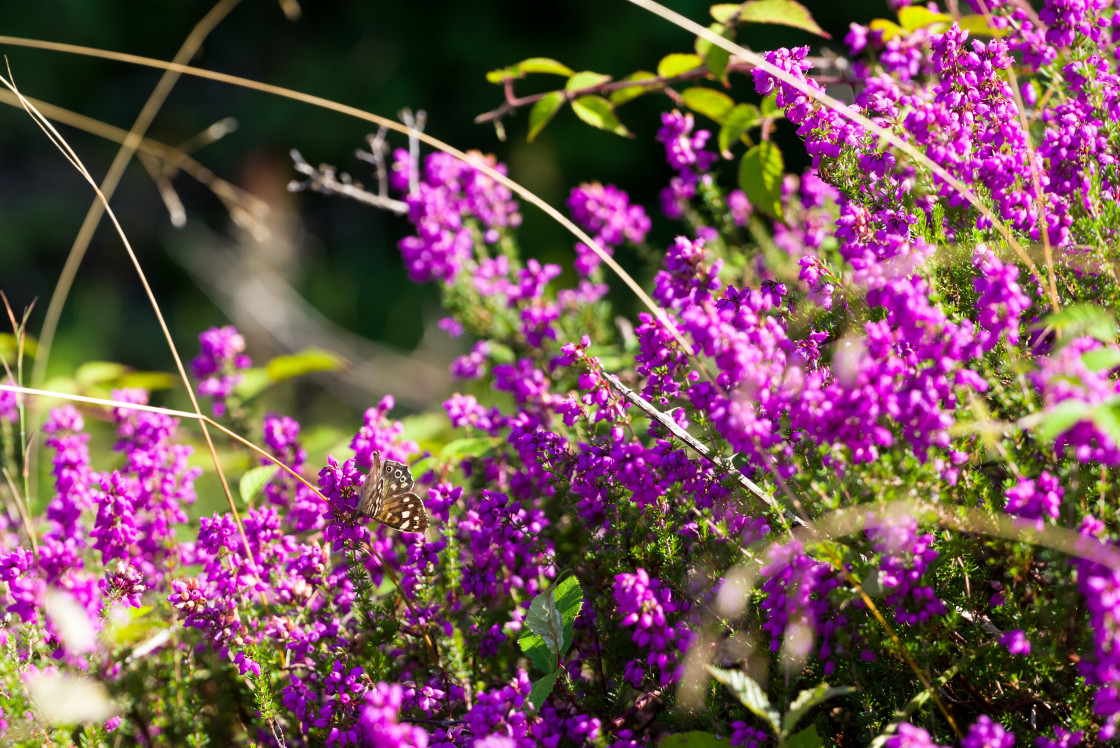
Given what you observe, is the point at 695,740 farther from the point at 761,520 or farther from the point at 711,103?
the point at 711,103

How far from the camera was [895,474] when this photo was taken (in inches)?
58.9

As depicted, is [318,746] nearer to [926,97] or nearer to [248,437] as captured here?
[248,437]

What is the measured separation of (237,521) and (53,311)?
114cm

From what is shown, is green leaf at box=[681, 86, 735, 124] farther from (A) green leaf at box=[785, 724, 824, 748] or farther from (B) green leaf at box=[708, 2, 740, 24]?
(A) green leaf at box=[785, 724, 824, 748]

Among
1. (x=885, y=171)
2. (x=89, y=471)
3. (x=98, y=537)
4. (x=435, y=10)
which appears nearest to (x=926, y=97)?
(x=885, y=171)

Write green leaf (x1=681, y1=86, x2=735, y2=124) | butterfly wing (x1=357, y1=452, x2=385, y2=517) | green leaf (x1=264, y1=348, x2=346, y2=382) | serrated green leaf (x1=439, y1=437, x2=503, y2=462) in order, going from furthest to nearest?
1. green leaf (x1=264, y1=348, x2=346, y2=382)
2. green leaf (x1=681, y1=86, x2=735, y2=124)
3. serrated green leaf (x1=439, y1=437, x2=503, y2=462)
4. butterfly wing (x1=357, y1=452, x2=385, y2=517)

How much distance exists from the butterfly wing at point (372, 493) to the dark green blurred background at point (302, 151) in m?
5.10

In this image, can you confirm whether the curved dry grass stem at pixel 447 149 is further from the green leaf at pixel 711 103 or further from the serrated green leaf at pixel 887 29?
the serrated green leaf at pixel 887 29

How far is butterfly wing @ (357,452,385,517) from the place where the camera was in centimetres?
183

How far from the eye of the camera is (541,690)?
1.57 m

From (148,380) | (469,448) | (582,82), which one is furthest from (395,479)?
(148,380)

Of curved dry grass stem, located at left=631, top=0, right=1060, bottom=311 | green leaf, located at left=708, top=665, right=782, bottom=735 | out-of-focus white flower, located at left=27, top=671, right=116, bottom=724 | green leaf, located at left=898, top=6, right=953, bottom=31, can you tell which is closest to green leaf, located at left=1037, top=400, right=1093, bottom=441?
curved dry grass stem, located at left=631, top=0, right=1060, bottom=311

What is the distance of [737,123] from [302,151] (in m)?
9.15

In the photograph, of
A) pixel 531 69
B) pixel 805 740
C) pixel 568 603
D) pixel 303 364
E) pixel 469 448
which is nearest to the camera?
pixel 805 740
